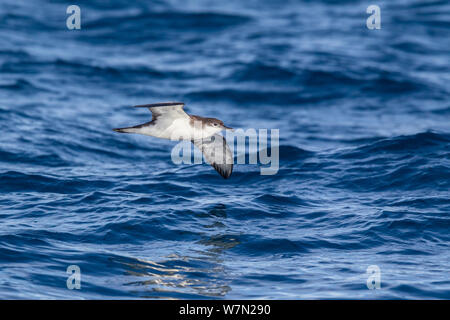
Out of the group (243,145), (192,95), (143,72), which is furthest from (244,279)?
(143,72)

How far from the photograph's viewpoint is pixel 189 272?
10.4 metres

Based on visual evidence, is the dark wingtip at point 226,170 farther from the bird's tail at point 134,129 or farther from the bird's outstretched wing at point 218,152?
the bird's tail at point 134,129

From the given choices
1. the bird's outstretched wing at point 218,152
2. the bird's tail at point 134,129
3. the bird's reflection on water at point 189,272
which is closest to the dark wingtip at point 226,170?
the bird's outstretched wing at point 218,152

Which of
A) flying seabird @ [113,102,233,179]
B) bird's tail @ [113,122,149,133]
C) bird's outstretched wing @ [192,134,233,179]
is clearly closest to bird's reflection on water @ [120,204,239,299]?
flying seabird @ [113,102,233,179]

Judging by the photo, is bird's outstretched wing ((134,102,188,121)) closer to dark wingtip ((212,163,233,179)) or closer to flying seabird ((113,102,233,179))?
flying seabird ((113,102,233,179))

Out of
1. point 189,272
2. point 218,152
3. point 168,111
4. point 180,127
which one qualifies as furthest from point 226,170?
point 189,272

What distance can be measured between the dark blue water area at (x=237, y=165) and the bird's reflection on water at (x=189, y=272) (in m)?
0.04

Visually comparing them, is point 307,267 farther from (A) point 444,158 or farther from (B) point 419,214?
(A) point 444,158

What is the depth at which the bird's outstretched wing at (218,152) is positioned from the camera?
44.3 ft

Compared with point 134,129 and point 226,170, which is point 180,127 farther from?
point 226,170

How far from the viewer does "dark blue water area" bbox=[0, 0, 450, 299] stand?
34.7ft

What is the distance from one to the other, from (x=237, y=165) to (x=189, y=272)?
6.17 m

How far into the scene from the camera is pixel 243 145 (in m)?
18.2

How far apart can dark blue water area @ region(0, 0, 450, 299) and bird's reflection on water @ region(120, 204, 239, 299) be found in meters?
0.04
